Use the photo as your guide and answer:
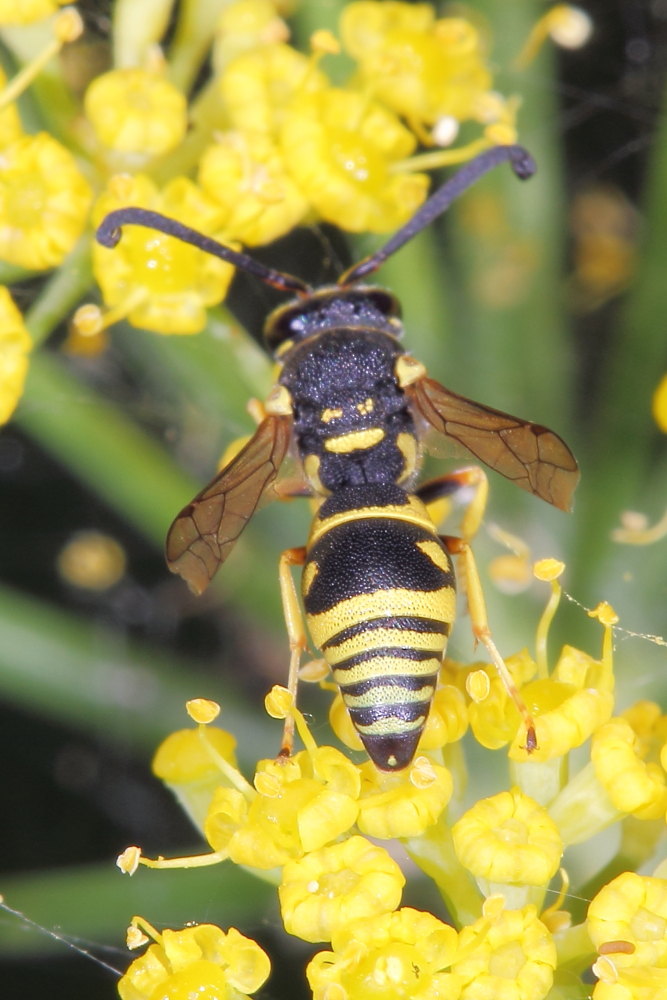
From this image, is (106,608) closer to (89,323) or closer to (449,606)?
(89,323)

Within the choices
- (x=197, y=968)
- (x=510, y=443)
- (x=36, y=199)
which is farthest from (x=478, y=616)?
(x=36, y=199)

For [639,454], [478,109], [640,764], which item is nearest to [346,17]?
[478,109]

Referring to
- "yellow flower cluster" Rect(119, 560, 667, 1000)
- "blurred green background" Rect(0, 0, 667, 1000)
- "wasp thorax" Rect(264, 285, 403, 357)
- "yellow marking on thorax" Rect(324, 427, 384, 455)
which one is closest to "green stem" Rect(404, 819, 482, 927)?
"yellow flower cluster" Rect(119, 560, 667, 1000)

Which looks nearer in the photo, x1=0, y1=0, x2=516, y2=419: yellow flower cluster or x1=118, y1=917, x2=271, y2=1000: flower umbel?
x1=118, y1=917, x2=271, y2=1000: flower umbel

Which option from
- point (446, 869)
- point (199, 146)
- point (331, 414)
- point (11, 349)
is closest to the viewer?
point (446, 869)

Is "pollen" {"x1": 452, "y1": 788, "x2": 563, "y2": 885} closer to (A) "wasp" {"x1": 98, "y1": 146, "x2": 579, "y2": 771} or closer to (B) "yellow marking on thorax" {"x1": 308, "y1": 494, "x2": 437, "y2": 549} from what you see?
(A) "wasp" {"x1": 98, "y1": 146, "x2": 579, "y2": 771}

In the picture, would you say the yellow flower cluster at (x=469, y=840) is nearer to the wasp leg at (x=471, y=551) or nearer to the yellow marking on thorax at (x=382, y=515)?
the wasp leg at (x=471, y=551)

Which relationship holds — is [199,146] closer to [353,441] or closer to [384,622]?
[353,441]
